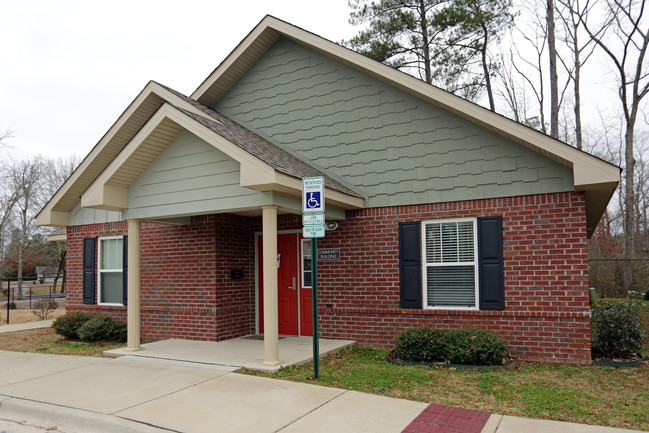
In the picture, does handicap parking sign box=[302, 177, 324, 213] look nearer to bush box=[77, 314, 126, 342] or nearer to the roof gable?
the roof gable

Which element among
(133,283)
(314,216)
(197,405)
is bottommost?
(197,405)

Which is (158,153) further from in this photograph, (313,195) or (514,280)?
(514,280)

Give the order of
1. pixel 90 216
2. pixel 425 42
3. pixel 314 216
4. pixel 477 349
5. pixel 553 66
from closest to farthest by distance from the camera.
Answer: pixel 314 216, pixel 477 349, pixel 90 216, pixel 425 42, pixel 553 66

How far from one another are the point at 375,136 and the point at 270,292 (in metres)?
3.86

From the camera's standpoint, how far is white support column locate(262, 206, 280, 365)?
7.66m

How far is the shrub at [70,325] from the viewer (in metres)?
11.1

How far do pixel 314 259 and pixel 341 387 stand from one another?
1.75 m

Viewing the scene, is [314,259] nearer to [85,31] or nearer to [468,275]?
[468,275]

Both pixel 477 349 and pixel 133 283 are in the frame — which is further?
pixel 133 283

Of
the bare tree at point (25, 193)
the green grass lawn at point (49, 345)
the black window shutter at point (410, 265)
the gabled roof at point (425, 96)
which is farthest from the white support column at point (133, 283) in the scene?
the bare tree at point (25, 193)

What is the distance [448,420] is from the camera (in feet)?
17.3

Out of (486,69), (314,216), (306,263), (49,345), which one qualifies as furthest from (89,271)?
(486,69)

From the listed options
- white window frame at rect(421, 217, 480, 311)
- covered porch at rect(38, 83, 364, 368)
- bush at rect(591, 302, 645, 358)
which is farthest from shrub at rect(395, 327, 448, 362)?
bush at rect(591, 302, 645, 358)

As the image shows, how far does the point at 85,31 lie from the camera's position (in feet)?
53.4
